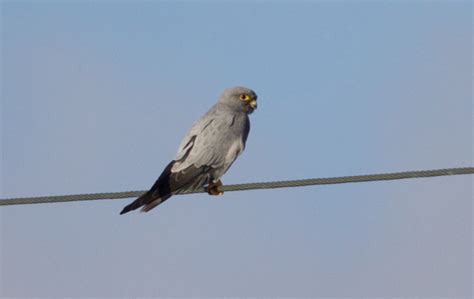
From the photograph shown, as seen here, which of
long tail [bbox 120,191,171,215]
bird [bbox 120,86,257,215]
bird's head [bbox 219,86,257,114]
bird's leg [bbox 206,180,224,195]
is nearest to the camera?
long tail [bbox 120,191,171,215]

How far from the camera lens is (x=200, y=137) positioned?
33.4 ft

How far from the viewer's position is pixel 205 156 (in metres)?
10.1

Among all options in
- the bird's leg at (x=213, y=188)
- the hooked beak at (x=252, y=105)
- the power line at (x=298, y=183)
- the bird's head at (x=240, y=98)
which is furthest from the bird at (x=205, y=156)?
the power line at (x=298, y=183)

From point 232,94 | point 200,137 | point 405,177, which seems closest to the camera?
point 405,177

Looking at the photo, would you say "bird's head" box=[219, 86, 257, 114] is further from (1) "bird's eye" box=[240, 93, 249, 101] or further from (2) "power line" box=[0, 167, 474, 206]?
(2) "power line" box=[0, 167, 474, 206]

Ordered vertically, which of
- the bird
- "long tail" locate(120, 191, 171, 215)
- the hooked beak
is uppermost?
the hooked beak

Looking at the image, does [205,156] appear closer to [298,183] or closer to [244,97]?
[244,97]

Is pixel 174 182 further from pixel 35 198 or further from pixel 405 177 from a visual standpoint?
pixel 405 177

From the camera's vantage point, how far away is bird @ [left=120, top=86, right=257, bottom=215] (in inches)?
379

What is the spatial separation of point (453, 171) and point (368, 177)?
0.68 m

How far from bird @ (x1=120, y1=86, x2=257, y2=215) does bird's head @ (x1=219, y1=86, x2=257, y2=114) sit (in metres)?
0.12

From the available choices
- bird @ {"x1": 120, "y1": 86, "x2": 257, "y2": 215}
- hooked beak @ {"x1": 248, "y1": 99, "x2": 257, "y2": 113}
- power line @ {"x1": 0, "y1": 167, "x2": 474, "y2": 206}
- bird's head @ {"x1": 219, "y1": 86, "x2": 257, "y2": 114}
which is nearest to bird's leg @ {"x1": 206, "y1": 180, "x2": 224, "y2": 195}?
bird @ {"x1": 120, "y1": 86, "x2": 257, "y2": 215}

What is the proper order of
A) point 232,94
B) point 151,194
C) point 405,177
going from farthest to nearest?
point 232,94 < point 151,194 < point 405,177

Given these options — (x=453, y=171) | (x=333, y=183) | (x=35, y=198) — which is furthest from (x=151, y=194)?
(x=453, y=171)
